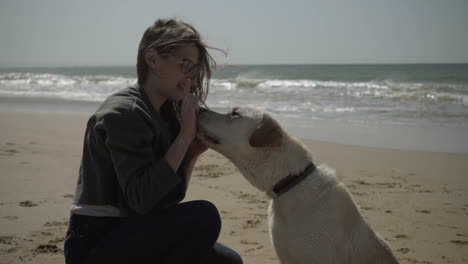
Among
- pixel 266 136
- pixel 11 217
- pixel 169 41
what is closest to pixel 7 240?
pixel 11 217

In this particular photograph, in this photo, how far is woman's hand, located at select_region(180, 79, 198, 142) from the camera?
2.54 metres

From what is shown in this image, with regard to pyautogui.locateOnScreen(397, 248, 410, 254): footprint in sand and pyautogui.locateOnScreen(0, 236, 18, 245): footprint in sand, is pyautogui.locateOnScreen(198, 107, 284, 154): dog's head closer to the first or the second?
pyautogui.locateOnScreen(397, 248, 410, 254): footprint in sand

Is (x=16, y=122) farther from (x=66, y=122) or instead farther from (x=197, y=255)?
(x=197, y=255)

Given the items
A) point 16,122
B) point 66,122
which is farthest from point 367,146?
point 16,122

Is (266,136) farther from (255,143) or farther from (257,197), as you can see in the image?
(257,197)

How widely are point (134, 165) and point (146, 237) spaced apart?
1.45 ft

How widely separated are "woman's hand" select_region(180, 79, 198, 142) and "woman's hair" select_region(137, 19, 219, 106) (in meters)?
0.17

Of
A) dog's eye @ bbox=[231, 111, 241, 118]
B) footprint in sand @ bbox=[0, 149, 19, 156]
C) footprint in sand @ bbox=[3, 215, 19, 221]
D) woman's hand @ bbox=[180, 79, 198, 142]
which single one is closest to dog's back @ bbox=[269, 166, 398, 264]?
dog's eye @ bbox=[231, 111, 241, 118]

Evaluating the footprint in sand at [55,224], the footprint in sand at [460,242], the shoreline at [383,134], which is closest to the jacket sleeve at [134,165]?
the footprint in sand at [55,224]

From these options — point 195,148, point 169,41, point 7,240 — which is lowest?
point 7,240

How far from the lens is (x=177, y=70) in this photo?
2.69 meters

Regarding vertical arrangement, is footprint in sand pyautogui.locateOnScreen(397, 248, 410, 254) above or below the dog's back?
below

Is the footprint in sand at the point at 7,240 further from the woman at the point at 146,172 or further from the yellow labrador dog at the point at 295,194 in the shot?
the yellow labrador dog at the point at 295,194

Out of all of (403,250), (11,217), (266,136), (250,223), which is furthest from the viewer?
(250,223)
